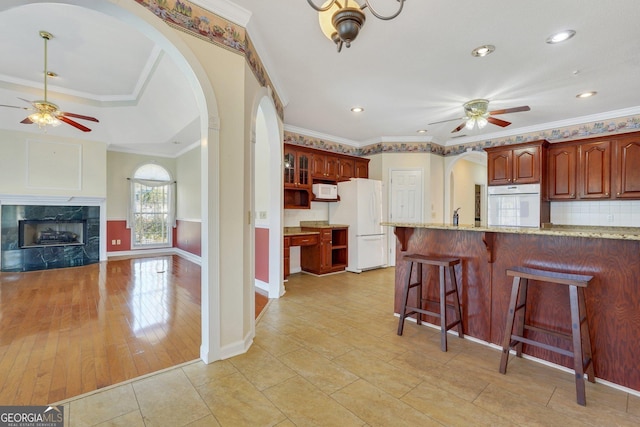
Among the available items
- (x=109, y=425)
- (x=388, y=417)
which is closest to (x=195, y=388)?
(x=109, y=425)

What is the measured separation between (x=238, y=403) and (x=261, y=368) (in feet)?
1.29

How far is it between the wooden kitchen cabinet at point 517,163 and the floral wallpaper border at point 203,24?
187 inches

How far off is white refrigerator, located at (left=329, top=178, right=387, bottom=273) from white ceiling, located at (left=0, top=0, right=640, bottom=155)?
1208mm

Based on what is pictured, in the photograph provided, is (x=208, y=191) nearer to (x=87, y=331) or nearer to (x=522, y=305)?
(x=87, y=331)

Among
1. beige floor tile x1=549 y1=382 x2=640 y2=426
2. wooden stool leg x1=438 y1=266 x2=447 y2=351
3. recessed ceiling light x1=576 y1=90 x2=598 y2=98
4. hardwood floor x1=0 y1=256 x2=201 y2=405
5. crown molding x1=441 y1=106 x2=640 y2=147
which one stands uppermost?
recessed ceiling light x1=576 y1=90 x2=598 y2=98

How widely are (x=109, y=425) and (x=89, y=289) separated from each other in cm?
348

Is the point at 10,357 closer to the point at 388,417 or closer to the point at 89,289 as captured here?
the point at 89,289

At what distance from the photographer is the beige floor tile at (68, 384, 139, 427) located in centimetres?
157

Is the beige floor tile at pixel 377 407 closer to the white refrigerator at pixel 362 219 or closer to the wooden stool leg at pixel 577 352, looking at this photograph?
the wooden stool leg at pixel 577 352

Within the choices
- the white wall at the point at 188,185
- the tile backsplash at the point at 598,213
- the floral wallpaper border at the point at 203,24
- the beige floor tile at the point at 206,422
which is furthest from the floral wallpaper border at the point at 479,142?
the beige floor tile at the point at 206,422

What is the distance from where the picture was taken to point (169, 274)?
203 inches

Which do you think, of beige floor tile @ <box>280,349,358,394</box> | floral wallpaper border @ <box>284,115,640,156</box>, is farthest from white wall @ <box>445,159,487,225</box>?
beige floor tile @ <box>280,349,358,394</box>

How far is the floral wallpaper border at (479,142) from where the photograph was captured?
434 centimetres

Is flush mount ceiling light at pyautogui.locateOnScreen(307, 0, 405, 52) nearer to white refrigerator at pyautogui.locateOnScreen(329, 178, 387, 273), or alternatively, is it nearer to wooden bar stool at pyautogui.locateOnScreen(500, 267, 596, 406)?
wooden bar stool at pyautogui.locateOnScreen(500, 267, 596, 406)
